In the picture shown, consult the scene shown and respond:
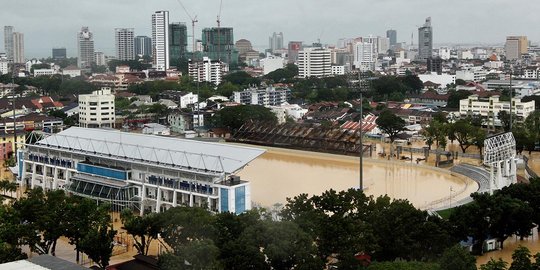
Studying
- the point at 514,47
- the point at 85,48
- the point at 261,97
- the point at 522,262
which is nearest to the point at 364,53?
the point at 514,47

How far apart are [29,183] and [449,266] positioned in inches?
281

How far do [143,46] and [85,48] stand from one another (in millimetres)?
15960

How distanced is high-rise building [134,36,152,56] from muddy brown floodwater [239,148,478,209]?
21.9 meters

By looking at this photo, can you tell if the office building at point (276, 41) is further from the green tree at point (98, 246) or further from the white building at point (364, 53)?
the green tree at point (98, 246)

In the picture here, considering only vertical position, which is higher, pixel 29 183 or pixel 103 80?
pixel 103 80

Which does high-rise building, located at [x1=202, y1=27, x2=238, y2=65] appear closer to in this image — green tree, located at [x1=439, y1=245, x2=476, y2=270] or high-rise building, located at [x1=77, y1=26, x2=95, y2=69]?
high-rise building, located at [x1=77, y1=26, x2=95, y2=69]

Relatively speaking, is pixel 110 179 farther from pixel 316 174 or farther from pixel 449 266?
pixel 449 266

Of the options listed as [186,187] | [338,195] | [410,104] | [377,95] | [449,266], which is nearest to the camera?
[449,266]

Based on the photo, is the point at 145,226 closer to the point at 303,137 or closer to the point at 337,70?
the point at 303,137

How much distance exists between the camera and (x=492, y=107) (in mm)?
16500

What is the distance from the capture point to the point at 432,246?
5.58 m

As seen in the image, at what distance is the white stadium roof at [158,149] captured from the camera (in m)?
7.71

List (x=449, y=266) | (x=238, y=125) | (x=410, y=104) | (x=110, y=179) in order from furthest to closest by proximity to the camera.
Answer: (x=410, y=104) → (x=238, y=125) → (x=110, y=179) → (x=449, y=266)

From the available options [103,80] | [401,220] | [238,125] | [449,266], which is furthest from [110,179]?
[103,80]
